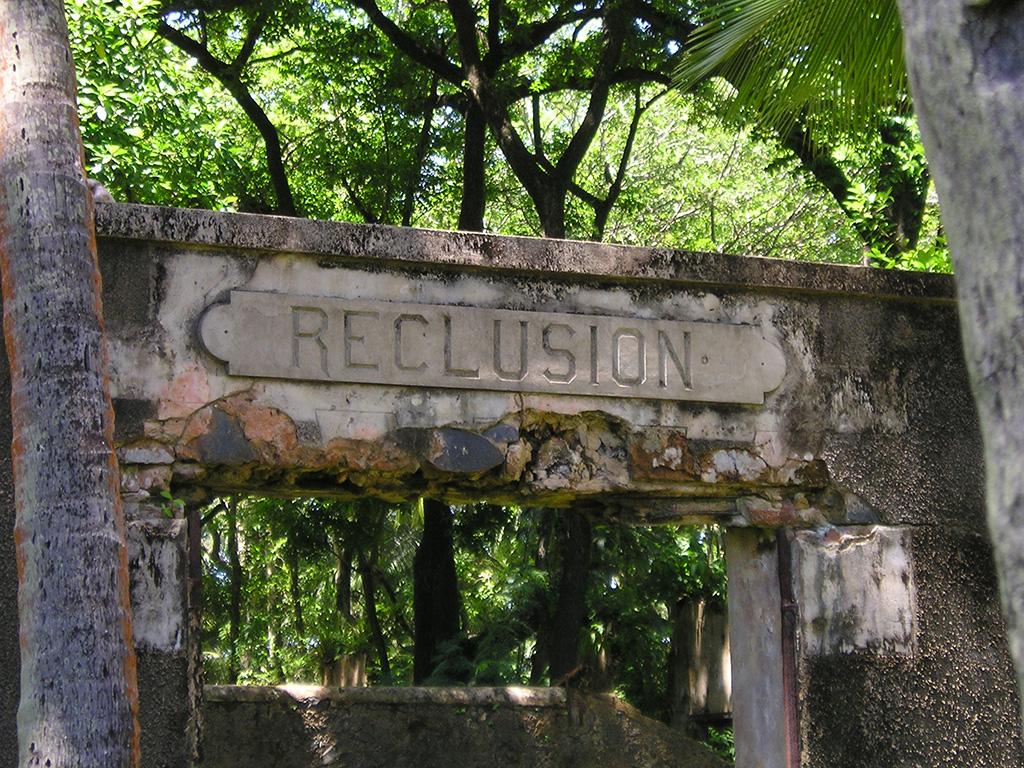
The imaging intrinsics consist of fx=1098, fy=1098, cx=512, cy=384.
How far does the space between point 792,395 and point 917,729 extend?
4.89ft

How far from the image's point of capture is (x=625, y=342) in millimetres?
4605

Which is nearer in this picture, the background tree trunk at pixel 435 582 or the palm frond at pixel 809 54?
the palm frond at pixel 809 54

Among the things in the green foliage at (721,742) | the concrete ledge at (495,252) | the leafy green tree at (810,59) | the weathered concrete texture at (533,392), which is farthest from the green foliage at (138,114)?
the green foliage at (721,742)

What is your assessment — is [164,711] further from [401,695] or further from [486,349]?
[401,695]

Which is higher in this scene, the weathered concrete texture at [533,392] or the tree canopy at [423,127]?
the tree canopy at [423,127]

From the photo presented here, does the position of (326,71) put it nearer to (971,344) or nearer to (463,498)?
(463,498)

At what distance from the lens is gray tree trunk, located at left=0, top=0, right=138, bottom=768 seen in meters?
2.71

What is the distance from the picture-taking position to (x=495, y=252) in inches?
177

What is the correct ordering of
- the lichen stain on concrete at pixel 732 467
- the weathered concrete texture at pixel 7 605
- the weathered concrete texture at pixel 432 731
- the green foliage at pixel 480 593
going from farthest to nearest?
the green foliage at pixel 480 593
the weathered concrete texture at pixel 432 731
the lichen stain on concrete at pixel 732 467
the weathered concrete texture at pixel 7 605

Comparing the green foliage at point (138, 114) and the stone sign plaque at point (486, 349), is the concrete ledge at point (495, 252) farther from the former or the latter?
the green foliage at point (138, 114)

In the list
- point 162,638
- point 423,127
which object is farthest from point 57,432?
point 423,127

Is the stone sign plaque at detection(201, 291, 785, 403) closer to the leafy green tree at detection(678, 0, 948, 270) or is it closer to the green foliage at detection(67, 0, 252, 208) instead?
the leafy green tree at detection(678, 0, 948, 270)

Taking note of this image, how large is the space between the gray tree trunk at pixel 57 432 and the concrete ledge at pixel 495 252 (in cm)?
101

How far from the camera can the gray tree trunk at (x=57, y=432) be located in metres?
2.71
